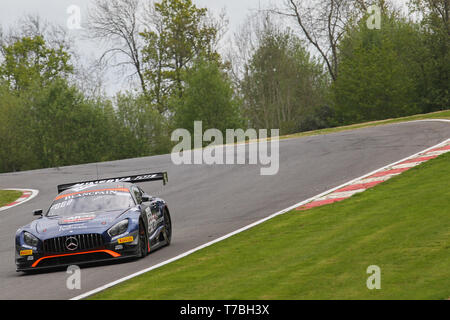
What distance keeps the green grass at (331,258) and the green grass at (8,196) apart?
41.5 ft

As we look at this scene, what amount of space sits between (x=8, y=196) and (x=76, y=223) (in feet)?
44.9

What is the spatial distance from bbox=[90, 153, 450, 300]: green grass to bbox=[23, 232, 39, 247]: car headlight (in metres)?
2.33

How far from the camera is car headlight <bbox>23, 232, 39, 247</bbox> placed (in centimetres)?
1050

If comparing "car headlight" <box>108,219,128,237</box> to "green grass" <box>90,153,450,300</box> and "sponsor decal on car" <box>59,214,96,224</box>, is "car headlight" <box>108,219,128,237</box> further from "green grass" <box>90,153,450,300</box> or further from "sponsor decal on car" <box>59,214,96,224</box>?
"green grass" <box>90,153,450,300</box>

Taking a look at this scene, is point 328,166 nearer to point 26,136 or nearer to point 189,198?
point 189,198

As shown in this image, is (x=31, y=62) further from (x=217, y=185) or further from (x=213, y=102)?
(x=217, y=185)

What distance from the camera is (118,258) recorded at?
10539 mm

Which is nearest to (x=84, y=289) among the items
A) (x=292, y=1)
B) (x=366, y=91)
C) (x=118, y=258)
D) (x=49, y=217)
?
(x=118, y=258)

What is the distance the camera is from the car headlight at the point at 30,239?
413 inches

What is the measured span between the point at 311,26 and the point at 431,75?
13098 mm

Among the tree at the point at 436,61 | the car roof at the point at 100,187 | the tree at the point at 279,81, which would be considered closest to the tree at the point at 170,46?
the tree at the point at 279,81

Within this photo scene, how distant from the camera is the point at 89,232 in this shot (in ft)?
34.1

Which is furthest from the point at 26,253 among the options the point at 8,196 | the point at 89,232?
the point at 8,196
